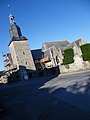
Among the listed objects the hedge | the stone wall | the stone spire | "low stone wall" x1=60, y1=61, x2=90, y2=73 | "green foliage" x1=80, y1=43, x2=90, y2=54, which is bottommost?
"low stone wall" x1=60, y1=61, x2=90, y2=73

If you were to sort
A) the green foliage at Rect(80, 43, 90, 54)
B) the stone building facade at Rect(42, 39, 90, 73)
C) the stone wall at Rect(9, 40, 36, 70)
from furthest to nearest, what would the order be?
the stone wall at Rect(9, 40, 36, 70) < the stone building facade at Rect(42, 39, 90, 73) < the green foliage at Rect(80, 43, 90, 54)

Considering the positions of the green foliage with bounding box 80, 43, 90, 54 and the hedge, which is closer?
the green foliage with bounding box 80, 43, 90, 54

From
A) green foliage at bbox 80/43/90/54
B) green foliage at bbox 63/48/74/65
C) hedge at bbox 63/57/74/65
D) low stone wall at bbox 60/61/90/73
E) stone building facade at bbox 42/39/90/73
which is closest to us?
low stone wall at bbox 60/61/90/73

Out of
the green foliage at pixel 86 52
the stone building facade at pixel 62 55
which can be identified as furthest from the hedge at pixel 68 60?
the green foliage at pixel 86 52

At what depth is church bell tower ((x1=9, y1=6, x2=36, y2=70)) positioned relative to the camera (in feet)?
177

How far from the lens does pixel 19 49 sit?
55.2m

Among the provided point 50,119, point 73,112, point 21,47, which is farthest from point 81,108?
point 21,47

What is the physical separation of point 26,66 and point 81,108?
154 ft

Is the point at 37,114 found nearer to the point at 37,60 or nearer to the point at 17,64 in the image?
the point at 17,64

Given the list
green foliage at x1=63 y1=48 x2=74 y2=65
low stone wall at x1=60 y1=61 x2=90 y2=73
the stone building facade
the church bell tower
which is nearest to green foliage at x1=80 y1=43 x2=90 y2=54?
the stone building facade

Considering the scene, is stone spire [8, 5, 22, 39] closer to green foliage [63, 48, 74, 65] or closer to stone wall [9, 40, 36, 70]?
stone wall [9, 40, 36, 70]

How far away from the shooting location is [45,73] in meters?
52.5

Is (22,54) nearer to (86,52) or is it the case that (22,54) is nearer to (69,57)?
(69,57)

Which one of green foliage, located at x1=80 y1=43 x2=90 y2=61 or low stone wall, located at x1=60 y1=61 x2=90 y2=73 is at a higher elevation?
green foliage, located at x1=80 y1=43 x2=90 y2=61
